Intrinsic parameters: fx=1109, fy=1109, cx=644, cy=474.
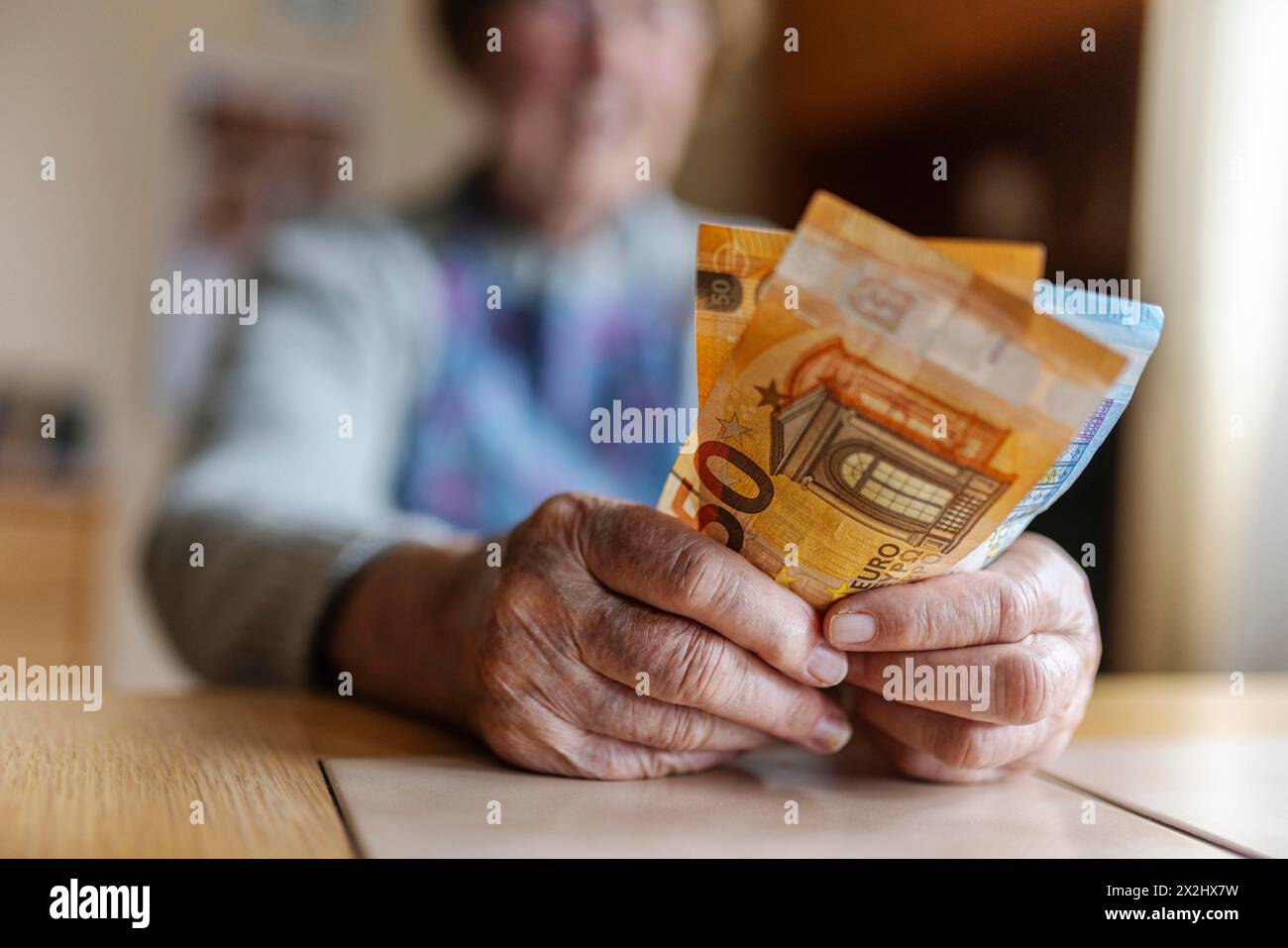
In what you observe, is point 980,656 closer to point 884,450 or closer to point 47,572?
point 884,450

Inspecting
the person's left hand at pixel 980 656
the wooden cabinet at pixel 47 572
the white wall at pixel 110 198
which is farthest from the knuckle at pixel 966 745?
the white wall at pixel 110 198

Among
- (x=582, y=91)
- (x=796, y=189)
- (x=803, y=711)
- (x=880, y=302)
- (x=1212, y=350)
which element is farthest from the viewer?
(x=796, y=189)

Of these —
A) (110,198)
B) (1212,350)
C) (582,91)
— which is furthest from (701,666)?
(110,198)

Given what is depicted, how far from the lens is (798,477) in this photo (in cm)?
48

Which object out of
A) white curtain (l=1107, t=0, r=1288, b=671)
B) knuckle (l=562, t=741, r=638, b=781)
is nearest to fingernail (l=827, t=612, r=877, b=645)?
knuckle (l=562, t=741, r=638, b=781)

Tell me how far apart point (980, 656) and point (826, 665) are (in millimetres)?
73

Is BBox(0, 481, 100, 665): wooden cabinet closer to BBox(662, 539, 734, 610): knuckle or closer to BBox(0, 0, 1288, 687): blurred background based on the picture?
BBox(0, 0, 1288, 687): blurred background

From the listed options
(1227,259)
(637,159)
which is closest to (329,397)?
(637,159)

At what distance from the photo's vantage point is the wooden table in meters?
0.42

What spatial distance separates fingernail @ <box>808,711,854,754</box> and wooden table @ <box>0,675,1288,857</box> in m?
0.19

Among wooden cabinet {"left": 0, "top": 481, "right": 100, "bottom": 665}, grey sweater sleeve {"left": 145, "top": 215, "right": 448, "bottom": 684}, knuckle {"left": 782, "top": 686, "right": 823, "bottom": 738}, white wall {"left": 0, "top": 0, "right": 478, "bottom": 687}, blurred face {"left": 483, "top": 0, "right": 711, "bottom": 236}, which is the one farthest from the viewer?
white wall {"left": 0, "top": 0, "right": 478, "bottom": 687}

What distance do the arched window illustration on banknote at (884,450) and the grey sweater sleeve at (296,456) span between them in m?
0.37

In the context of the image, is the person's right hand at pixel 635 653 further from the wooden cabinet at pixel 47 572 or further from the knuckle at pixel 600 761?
the wooden cabinet at pixel 47 572

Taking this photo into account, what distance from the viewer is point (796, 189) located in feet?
9.45
